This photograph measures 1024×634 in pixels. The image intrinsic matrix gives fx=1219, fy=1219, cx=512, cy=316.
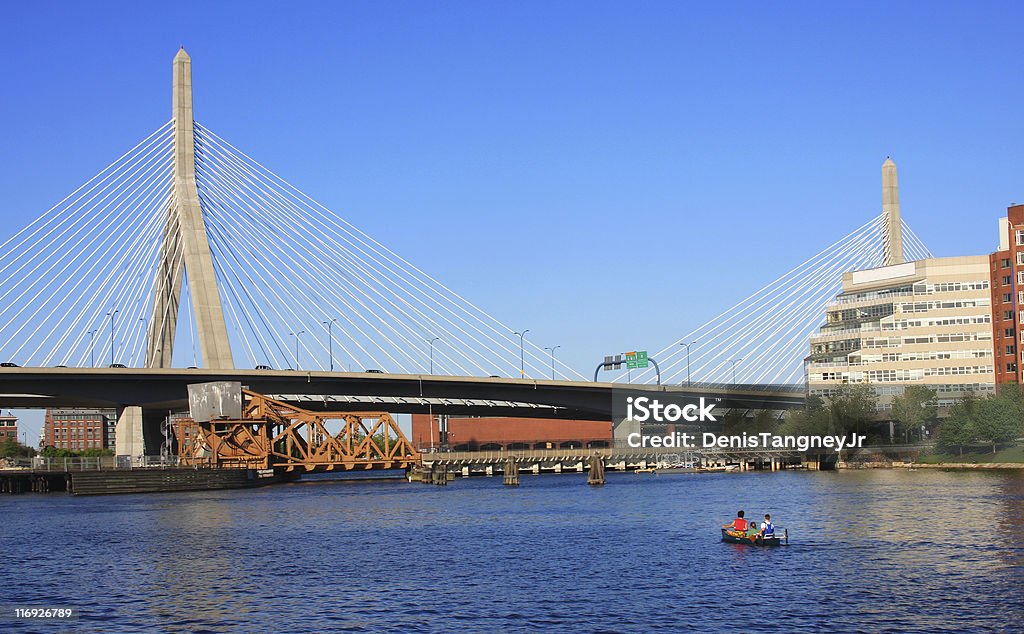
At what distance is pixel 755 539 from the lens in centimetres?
6550

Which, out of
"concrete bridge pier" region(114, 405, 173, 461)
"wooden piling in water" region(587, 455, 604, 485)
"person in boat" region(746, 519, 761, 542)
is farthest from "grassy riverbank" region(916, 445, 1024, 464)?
"concrete bridge pier" region(114, 405, 173, 461)

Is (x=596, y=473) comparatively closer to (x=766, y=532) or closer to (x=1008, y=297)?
(x=1008, y=297)

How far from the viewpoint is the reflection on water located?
4516 cm

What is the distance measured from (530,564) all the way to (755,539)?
519 inches

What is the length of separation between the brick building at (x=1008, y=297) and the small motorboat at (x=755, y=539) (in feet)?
350

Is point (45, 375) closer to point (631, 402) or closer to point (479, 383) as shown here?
point (479, 383)

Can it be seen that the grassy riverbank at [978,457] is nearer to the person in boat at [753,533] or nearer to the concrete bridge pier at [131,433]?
the person in boat at [753,533]

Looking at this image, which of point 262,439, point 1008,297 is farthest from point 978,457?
point 262,439

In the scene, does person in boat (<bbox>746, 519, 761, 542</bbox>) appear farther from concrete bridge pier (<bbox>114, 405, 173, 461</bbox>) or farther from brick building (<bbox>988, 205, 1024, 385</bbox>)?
brick building (<bbox>988, 205, 1024, 385</bbox>)

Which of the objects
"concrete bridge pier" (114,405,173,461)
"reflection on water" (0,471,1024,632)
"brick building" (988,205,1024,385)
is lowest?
"reflection on water" (0,471,1024,632)

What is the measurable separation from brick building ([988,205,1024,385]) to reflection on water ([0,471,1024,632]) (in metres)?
63.0

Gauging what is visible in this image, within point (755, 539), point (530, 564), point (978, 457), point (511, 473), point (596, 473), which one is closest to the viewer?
point (530, 564)

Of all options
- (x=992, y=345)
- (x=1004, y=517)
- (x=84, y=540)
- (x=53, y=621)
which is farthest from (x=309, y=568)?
(x=992, y=345)

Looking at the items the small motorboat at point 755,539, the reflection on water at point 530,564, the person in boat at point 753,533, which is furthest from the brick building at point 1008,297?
the person in boat at point 753,533
